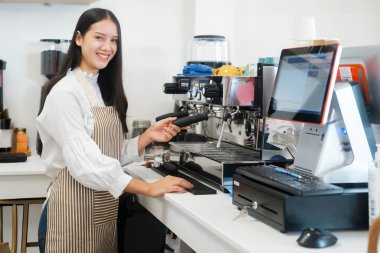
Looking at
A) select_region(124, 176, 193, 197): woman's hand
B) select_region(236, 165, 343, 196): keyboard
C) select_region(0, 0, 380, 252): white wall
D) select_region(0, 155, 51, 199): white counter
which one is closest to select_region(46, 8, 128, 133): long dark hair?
select_region(124, 176, 193, 197): woman's hand

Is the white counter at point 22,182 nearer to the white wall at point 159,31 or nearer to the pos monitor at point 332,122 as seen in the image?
the white wall at point 159,31

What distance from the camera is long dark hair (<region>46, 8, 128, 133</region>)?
6.84 ft

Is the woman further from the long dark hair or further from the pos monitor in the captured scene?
the pos monitor

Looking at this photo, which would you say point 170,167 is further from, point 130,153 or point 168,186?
point 168,186

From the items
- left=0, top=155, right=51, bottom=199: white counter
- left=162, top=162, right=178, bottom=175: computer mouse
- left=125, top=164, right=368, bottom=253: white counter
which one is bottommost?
left=0, top=155, right=51, bottom=199: white counter

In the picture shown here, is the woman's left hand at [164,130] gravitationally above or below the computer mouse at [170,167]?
above

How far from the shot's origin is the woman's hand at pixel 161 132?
2213mm

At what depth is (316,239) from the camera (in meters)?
1.25

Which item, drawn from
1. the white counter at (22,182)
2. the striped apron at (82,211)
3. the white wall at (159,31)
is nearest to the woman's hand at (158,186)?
the striped apron at (82,211)

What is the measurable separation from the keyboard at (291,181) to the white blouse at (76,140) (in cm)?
51

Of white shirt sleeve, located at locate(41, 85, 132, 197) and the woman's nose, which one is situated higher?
the woman's nose

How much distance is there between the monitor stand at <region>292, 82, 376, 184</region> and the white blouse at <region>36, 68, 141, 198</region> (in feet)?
2.43

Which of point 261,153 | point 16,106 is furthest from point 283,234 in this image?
point 16,106

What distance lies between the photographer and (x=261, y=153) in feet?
6.38
